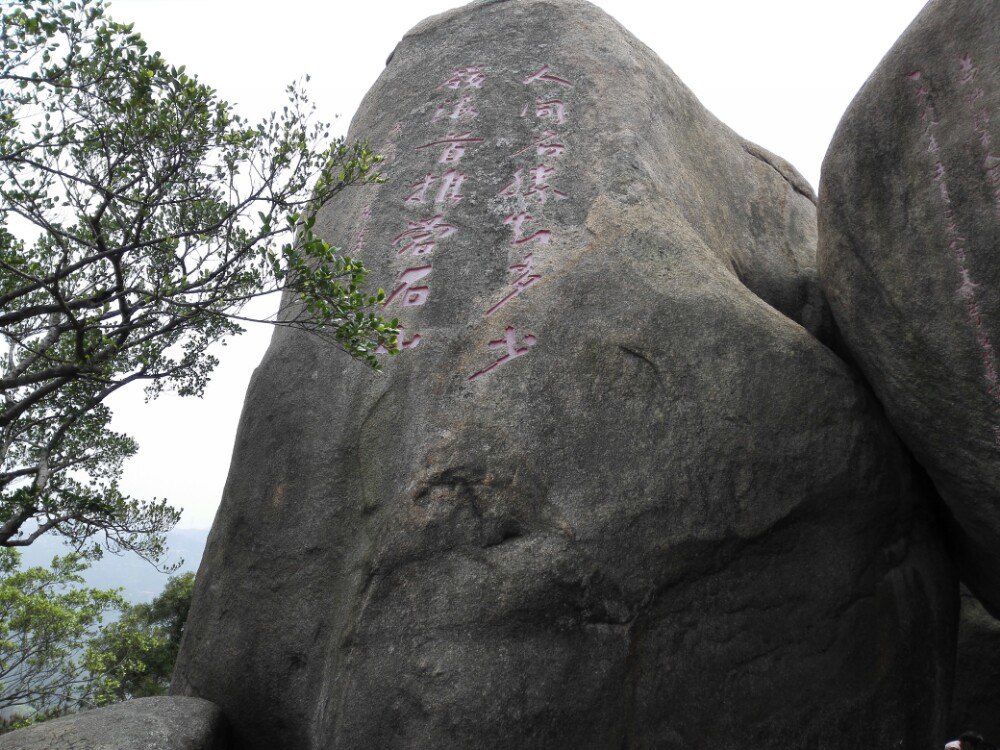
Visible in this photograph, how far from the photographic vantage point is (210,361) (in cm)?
926

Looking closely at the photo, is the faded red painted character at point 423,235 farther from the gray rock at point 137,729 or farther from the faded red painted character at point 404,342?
the gray rock at point 137,729

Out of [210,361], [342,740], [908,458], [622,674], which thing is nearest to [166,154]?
[210,361]

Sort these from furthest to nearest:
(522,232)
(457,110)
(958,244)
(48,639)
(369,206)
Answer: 1. (48,639)
2. (457,110)
3. (369,206)
4. (522,232)
5. (958,244)

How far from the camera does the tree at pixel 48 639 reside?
38.2 ft

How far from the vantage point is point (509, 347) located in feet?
18.7

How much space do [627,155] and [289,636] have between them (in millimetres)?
4277

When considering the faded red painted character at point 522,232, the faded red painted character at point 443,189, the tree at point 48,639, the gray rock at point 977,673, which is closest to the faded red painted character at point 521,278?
the faded red painted character at point 522,232

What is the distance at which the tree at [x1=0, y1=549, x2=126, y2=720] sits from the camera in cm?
1163

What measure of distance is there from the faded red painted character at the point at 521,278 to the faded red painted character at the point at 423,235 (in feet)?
2.28

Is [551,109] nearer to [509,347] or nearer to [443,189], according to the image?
[443,189]

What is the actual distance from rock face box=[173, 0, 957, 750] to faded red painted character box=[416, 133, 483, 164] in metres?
0.18

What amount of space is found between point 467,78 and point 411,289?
239 centimetres

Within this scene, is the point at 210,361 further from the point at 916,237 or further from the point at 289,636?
the point at 916,237

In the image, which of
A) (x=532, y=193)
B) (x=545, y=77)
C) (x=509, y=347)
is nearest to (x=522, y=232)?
(x=532, y=193)
